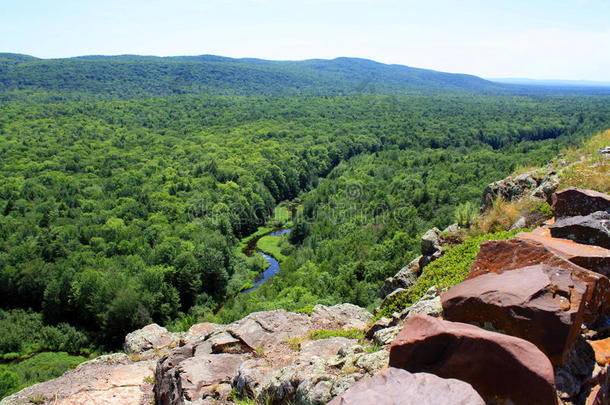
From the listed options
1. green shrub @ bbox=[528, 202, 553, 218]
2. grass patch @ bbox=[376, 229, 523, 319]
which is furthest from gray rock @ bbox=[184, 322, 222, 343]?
green shrub @ bbox=[528, 202, 553, 218]

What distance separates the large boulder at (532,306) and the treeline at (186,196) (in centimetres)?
2932

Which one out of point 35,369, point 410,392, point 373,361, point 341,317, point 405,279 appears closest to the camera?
point 410,392

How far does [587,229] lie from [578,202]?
7.73 ft

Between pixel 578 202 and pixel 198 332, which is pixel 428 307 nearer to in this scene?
pixel 578 202

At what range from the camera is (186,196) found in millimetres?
75625

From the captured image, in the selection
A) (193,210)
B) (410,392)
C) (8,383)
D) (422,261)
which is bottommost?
(8,383)

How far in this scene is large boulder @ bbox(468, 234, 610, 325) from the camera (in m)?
6.81

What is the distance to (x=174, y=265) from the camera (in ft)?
173

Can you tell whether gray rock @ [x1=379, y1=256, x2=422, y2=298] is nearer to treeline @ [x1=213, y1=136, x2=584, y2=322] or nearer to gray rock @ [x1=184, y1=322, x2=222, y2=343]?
treeline @ [x1=213, y1=136, x2=584, y2=322]

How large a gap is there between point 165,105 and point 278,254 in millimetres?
143208

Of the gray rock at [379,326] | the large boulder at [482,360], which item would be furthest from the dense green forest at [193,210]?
the large boulder at [482,360]

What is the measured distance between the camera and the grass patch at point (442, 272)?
1233cm

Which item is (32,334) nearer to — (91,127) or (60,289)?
(60,289)

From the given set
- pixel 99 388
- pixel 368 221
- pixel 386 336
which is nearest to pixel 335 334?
pixel 386 336
